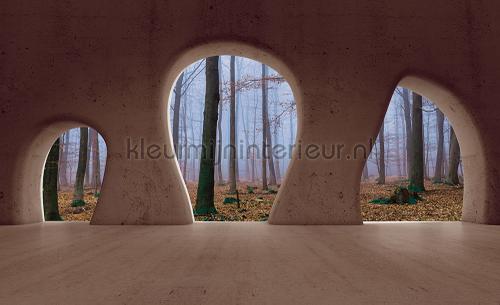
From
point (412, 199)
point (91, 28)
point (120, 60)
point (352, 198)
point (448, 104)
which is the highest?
point (91, 28)

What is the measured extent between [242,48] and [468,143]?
3.51 m

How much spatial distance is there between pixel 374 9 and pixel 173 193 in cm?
375

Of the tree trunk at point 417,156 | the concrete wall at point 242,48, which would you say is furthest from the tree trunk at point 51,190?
the tree trunk at point 417,156

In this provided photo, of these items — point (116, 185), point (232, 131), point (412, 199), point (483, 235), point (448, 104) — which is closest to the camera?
point (483, 235)

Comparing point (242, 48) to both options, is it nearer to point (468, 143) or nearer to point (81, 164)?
point (468, 143)

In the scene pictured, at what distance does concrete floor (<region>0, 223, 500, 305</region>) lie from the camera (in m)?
1.44

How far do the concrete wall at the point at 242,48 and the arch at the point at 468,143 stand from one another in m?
0.02

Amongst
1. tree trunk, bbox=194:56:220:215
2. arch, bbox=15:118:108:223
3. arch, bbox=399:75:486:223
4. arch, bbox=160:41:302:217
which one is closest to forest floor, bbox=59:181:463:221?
tree trunk, bbox=194:56:220:215

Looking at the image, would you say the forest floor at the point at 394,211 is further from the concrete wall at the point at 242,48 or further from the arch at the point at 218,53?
the arch at the point at 218,53

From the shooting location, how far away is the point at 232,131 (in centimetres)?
1407

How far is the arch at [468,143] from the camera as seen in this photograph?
4.66 metres

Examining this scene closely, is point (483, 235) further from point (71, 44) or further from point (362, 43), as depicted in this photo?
point (71, 44)

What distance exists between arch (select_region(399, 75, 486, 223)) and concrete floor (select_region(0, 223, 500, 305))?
1.80m

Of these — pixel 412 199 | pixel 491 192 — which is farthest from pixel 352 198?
pixel 412 199
